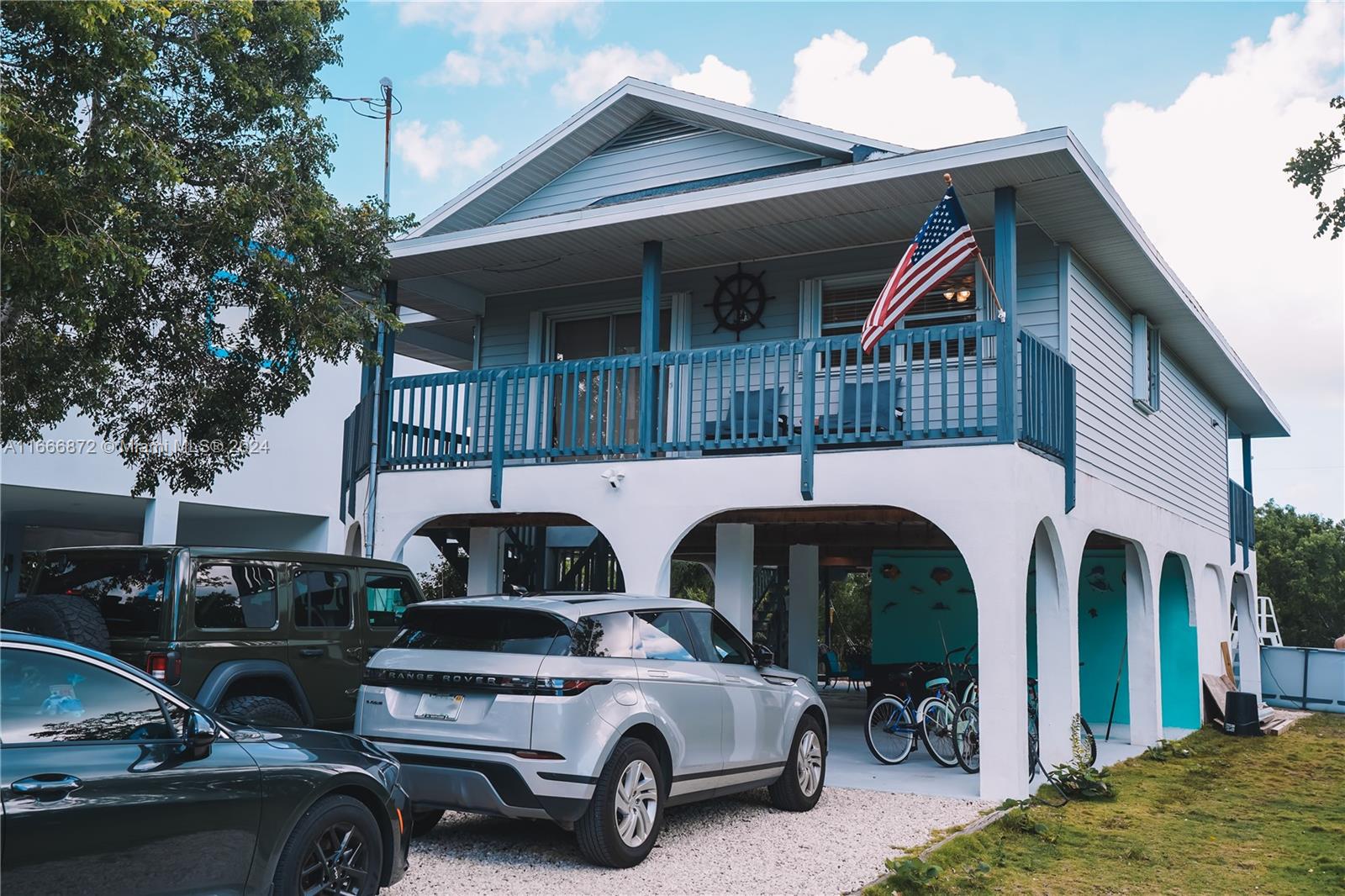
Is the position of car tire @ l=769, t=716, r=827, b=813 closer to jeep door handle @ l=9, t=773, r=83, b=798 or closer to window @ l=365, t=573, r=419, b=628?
window @ l=365, t=573, r=419, b=628

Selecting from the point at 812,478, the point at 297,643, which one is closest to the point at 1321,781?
the point at 812,478

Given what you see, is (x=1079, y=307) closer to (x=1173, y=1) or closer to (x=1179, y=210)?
(x=1173, y=1)

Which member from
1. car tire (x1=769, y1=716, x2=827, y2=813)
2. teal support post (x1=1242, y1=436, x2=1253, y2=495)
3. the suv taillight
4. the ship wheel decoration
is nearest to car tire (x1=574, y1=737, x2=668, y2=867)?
car tire (x1=769, y1=716, x2=827, y2=813)

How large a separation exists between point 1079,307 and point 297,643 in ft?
28.6

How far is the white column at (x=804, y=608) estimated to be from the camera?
16234 mm

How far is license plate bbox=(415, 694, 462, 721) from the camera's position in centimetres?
694

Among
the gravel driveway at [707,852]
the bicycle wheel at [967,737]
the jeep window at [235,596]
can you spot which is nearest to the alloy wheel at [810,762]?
the gravel driveway at [707,852]

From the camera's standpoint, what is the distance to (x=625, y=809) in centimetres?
704

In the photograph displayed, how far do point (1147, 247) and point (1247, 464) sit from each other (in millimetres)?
14496

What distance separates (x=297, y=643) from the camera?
332 inches

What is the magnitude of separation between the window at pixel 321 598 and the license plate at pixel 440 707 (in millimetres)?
1909

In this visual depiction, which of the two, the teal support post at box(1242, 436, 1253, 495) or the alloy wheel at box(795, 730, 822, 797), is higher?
the teal support post at box(1242, 436, 1253, 495)

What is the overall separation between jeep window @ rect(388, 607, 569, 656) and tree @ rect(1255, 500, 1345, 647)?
36.9 m

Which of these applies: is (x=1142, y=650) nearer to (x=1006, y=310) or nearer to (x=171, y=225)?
(x=1006, y=310)
